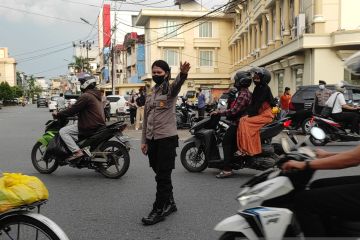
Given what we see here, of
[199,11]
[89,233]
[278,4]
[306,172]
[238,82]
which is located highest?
[199,11]

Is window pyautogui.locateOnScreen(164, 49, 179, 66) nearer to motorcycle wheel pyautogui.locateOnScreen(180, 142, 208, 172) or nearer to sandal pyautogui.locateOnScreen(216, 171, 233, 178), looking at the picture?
motorcycle wheel pyautogui.locateOnScreen(180, 142, 208, 172)

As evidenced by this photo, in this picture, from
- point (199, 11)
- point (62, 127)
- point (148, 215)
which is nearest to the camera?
point (148, 215)

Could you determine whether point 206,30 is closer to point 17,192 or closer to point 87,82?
point 87,82

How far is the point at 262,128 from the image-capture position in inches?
295

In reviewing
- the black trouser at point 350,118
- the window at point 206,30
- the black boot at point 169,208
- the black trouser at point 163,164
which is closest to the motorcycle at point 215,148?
the black boot at point 169,208

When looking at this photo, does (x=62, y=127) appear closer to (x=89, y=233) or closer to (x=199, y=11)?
(x=89, y=233)

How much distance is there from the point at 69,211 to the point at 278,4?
24.7 metres

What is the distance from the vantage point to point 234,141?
7.54 metres

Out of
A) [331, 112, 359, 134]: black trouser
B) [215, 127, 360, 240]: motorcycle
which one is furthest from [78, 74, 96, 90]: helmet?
[331, 112, 359, 134]: black trouser

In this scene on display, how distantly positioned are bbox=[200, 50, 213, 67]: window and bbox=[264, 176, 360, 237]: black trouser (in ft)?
164

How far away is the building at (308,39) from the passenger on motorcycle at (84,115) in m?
15.8

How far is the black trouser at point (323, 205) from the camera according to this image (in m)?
2.74

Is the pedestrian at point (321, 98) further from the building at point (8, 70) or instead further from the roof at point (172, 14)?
the building at point (8, 70)

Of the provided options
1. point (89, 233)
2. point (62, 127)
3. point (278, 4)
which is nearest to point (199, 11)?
point (278, 4)
